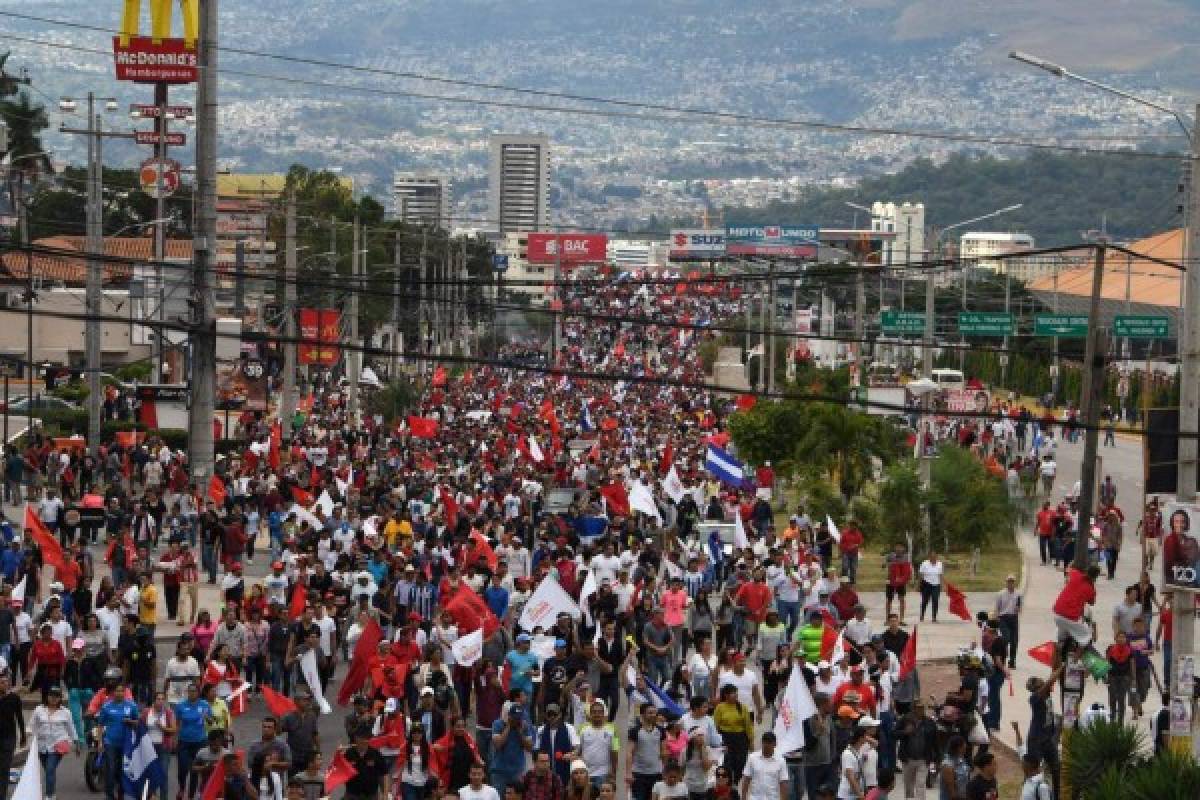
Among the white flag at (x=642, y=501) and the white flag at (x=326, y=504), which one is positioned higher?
the white flag at (x=642, y=501)

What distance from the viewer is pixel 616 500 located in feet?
125

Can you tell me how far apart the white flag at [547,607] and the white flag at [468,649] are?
1.00 metres

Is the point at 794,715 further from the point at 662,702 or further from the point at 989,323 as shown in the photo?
the point at 989,323

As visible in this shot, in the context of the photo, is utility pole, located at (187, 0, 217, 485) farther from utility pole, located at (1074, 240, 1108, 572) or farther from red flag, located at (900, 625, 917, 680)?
red flag, located at (900, 625, 917, 680)

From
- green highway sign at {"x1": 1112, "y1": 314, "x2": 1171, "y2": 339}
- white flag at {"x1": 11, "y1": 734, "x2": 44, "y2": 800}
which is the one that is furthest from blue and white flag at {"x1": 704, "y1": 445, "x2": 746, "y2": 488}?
green highway sign at {"x1": 1112, "y1": 314, "x2": 1171, "y2": 339}

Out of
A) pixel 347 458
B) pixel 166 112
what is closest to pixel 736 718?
pixel 347 458

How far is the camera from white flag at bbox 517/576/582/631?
2464 centimetres

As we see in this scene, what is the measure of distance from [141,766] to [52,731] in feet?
2.41

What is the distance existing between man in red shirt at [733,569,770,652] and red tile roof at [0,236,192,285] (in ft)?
132

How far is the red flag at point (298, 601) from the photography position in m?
25.7

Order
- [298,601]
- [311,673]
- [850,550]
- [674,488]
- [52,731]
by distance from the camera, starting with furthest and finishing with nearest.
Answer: [674,488]
[850,550]
[298,601]
[311,673]
[52,731]

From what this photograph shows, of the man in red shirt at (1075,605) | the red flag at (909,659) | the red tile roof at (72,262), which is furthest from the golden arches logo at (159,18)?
the red flag at (909,659)

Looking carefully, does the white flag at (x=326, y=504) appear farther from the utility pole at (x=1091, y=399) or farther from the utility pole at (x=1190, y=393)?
the utility pole at (x=1190, y=393)

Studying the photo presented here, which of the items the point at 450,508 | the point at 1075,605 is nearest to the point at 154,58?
the point at 450,508
